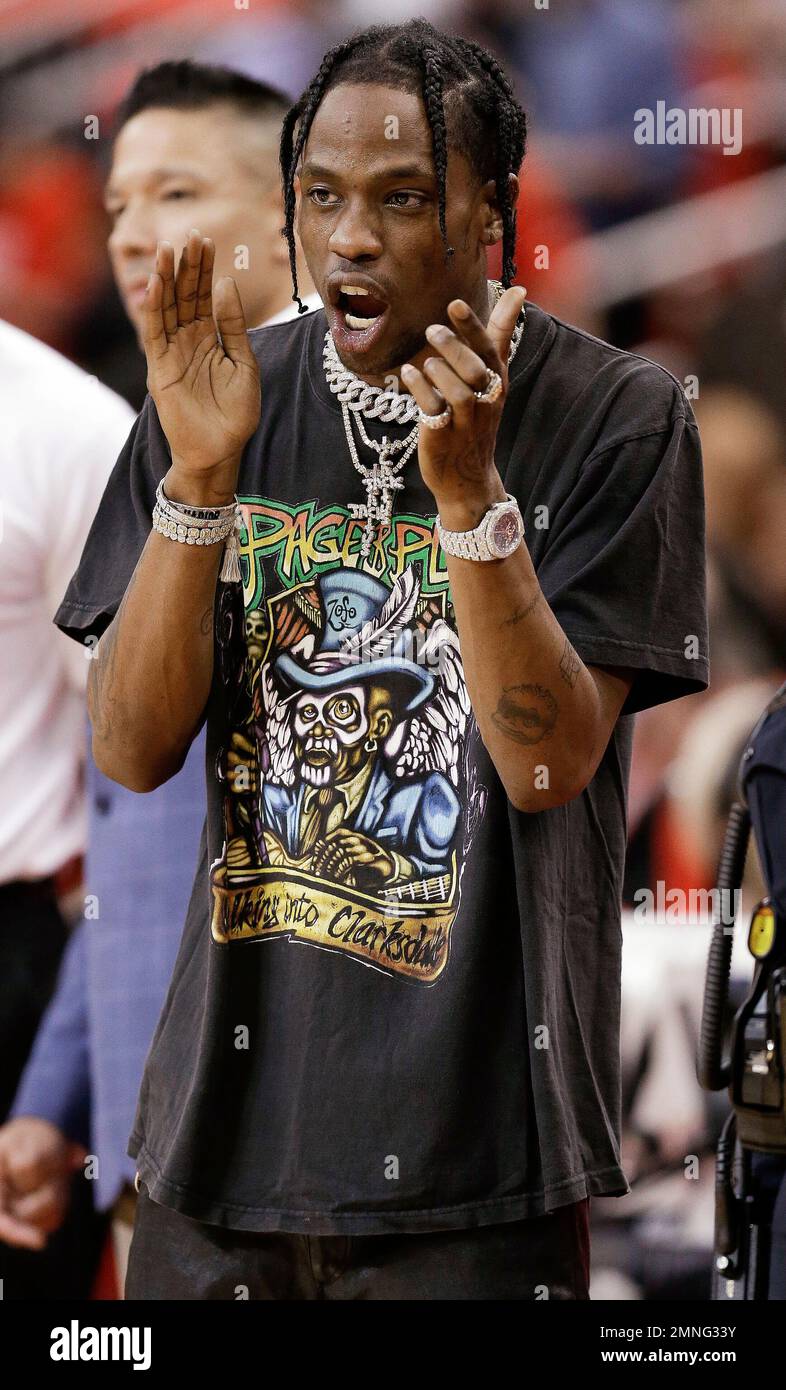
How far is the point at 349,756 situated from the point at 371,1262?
18.3 inches

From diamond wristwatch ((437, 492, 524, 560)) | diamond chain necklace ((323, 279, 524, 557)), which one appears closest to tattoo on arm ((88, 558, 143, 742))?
diamond chain necklace ((323, 279, 524, 557))

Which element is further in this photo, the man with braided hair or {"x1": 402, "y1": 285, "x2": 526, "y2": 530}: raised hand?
the man with braided hair

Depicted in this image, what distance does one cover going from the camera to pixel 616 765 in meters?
1.69

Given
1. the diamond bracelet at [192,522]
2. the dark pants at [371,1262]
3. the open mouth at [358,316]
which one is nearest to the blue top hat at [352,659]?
the diamond bracelet at [192,522]

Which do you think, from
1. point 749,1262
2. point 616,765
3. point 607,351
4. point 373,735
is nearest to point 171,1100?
point 373,735

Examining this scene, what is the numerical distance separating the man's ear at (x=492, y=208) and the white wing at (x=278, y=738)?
0.48m

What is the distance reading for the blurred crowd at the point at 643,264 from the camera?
8.94 feet

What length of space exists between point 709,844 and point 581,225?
105 cm

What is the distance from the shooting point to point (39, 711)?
276cm

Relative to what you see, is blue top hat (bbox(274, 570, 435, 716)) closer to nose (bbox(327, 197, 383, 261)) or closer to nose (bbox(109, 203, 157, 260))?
nose (bbox(327, 197, 383, 261))

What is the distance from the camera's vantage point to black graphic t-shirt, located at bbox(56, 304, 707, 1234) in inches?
60.4

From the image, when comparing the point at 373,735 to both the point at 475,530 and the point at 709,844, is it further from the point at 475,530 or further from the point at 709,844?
the point at 709,844

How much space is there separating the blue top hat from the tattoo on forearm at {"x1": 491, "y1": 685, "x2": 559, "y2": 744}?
0.14 metres

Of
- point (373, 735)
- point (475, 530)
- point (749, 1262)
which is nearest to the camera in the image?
point (475, 530)
